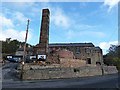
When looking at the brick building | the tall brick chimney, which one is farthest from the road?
the brick building

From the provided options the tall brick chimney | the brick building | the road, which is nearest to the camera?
the road

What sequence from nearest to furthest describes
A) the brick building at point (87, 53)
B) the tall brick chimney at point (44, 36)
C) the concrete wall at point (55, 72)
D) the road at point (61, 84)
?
the road at point (61, 84) < the concrete wall at point (55, 72) < the tall brick chimney at point (44, 36) < the brick building at point (87, 53)

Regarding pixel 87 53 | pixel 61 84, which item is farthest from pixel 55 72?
pixel 87 53

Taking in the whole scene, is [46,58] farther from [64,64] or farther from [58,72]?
[58,72]

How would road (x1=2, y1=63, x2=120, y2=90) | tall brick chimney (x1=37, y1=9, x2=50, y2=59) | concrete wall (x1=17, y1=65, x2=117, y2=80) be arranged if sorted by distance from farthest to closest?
tall brick chimney (x1=37, y1=9, x2=50, y2=59)
concrete wall (x1=17, y1=65, x2=117, y2=80)
road (x1=2, y1=63, x2=120, y2=90)

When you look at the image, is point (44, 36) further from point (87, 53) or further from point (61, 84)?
point (61, 84)

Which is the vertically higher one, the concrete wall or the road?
the concrete wall

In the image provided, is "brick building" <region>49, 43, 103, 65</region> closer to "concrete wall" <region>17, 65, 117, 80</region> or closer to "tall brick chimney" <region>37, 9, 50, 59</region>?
"tall brick chimney" <region>37, 9, 50, 59</region>

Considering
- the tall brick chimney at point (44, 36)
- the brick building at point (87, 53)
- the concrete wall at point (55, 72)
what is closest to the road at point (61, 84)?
the concrete wall at point (55, 72)

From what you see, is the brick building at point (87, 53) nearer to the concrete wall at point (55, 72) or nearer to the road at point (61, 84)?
the concrete wall at point (55, 72)

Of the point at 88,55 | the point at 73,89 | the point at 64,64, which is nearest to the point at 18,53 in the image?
the point at 88,55

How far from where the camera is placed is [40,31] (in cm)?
5994

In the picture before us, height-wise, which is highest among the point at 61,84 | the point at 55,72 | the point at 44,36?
the point at 44,36

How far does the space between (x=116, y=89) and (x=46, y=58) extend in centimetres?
3527
